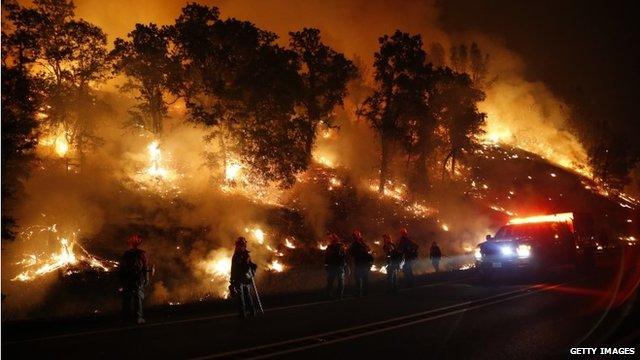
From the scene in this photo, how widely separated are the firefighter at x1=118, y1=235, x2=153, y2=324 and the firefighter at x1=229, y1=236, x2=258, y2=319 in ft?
6.52

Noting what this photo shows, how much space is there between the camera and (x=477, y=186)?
5953 cm

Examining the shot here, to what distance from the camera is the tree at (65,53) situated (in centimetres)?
2495

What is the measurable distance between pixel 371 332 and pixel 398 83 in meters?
32.5

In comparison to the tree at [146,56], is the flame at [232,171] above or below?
below

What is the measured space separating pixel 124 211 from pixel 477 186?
149ft

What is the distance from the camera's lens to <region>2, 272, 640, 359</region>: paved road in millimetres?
7277

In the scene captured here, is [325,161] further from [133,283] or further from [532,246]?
[133,283]

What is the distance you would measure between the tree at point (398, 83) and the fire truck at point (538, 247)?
21614 millimetres

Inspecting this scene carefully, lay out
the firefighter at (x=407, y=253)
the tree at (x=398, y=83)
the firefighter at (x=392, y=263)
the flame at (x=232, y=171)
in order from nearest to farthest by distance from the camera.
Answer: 1. the firefighter at (x=392, y=263)
2. the firefighter at (x=407, y=253)
3. the flame at (x=232, y=171)
4. the tree at (x=398, y=83)

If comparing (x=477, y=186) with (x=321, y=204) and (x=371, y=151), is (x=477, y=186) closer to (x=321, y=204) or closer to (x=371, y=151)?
(x=371, y=151)

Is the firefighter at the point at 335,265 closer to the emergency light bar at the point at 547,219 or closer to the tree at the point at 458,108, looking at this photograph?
the emergency light bar at the point at 547,219

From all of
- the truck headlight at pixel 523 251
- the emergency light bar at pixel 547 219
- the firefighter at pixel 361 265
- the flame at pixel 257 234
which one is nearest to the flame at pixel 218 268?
the flame at pixel 257 234

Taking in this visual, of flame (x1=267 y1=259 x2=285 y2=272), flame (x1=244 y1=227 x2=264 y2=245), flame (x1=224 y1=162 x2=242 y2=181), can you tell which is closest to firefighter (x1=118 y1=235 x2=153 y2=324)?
flame (x1=267 y1=259 x2=285 y2=272)

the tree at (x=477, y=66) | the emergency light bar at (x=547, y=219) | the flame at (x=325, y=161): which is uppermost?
the tree at (x=477, y=66)
